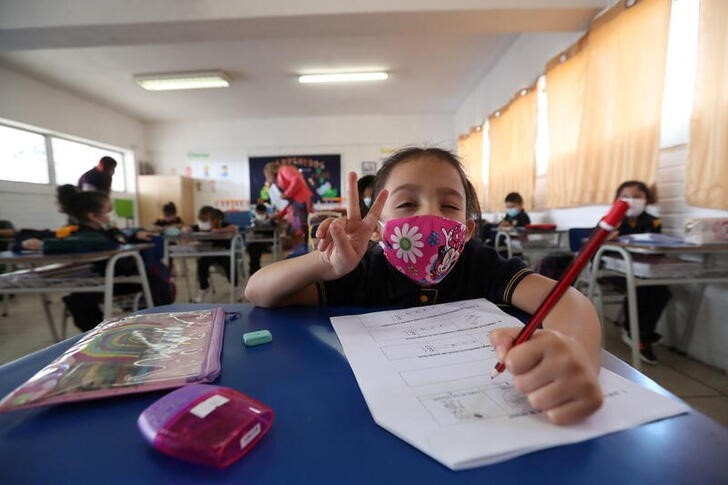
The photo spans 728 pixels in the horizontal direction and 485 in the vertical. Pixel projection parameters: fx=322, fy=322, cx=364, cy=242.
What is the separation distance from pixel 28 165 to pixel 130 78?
6.15 feet

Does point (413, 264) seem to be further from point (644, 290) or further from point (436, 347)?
point (644, 290)

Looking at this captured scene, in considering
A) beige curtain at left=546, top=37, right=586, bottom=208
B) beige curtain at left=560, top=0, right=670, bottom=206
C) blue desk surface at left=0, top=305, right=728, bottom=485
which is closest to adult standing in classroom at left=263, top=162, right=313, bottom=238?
beige curtain at left=546, top=37, right=586, bottom=208

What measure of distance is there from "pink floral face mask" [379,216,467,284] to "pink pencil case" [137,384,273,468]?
1.49 ft

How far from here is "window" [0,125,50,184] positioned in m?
4.26

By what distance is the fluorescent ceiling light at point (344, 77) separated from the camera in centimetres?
460

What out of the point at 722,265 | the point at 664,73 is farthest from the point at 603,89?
the point at 722,265

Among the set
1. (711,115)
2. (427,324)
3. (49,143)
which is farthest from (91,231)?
(49,143)

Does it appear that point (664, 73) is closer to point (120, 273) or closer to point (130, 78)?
point (120, 273)

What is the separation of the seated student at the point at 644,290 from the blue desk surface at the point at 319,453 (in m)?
1.91

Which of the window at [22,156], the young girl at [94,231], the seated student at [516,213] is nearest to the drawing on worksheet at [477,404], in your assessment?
the young girl at [94,231]

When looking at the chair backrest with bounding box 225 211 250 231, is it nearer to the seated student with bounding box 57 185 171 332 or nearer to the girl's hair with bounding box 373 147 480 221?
the seated student with bounding box 57 185 171 332

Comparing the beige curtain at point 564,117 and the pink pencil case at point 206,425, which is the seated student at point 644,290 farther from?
the pink pencil case at point 206,425

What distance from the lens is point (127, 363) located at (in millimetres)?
358

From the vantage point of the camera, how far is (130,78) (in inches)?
181
